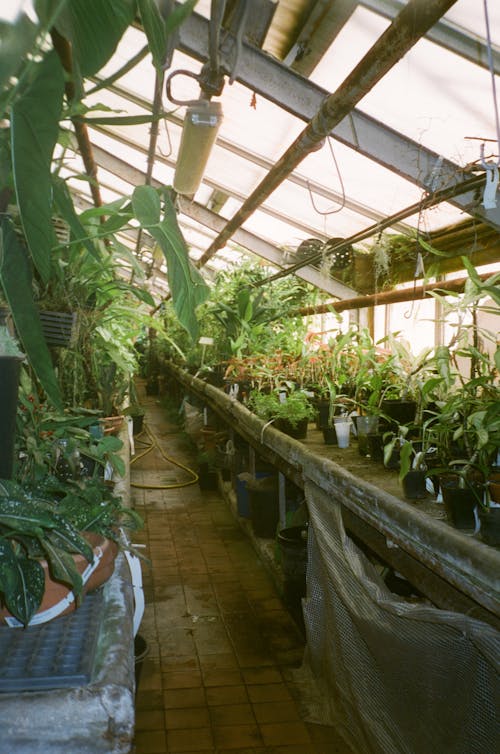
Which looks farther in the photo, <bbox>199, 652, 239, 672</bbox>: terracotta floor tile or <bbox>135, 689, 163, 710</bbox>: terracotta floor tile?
<bbox>199, 652, 239, 672</bbox>: terracotta floor tile

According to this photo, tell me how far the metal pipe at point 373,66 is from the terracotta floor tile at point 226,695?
263cm

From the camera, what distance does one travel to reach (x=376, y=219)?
179 inches

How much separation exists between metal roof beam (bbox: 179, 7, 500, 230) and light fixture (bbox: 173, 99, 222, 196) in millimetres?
253

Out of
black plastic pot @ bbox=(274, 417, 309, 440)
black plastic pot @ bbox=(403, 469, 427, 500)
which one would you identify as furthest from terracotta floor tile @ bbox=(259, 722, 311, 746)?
black plastic pot @ bbox=(274, 417, 309, 440)

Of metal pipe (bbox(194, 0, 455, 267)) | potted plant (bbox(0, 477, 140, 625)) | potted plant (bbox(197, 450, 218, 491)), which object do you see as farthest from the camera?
potted plant (bbox(197, 450, 218, 491))

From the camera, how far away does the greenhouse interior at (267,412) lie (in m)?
1.07

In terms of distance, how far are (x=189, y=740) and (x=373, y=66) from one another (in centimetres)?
268

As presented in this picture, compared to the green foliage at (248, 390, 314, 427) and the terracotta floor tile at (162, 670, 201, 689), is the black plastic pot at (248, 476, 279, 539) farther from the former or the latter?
the terracotta floor tile at (162, 670, 201, 689)

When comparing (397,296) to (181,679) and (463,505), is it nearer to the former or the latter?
(463,505)

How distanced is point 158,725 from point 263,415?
181 centimetres

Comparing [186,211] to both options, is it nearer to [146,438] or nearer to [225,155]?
[225,155]

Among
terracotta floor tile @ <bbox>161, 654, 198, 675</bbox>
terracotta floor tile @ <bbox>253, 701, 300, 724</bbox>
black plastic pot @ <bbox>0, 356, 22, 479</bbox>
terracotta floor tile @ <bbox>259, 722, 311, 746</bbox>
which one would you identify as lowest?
terracotta floor tile @ <bbox>259, 722, 311, 746</bbox>

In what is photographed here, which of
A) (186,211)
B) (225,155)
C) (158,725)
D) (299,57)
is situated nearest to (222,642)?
(158,725)

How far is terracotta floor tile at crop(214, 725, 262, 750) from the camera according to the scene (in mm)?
2299
